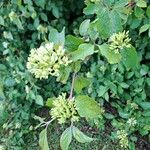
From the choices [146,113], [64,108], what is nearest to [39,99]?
[146,113]

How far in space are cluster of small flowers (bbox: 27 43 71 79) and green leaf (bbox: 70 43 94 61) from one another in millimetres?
19

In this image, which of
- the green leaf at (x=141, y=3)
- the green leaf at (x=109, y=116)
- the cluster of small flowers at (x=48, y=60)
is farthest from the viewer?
the green leaf at (x=109, y=116)

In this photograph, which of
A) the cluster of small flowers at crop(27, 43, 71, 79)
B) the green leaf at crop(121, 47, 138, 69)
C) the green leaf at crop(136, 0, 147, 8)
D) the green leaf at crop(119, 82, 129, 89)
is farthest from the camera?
the green leaf at crop(119, 82, 129, 89)

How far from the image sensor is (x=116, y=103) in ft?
5.84

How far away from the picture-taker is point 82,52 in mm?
763

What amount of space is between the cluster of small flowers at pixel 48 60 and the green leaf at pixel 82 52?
19 millimetres

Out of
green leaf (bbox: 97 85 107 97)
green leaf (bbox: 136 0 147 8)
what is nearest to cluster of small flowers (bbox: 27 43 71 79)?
green leaf (bbox: 136 0 147 8)

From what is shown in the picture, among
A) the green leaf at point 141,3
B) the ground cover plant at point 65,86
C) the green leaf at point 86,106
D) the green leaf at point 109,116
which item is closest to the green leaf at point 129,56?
the green leaf at point 86,106

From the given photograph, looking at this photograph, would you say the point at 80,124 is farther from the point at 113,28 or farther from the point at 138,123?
the point at 113,28

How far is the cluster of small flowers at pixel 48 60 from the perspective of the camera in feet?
2.41

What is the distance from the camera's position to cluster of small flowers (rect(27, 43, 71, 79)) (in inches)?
29.0

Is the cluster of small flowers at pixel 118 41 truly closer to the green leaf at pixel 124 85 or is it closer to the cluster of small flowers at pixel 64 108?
→ the cluster of small flowers at pixel 64 108

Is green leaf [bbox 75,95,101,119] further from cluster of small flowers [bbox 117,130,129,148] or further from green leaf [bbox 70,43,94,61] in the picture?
cluster of small flowers [bbox 117,130,129,148]

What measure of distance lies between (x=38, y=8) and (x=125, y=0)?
0.88 m
